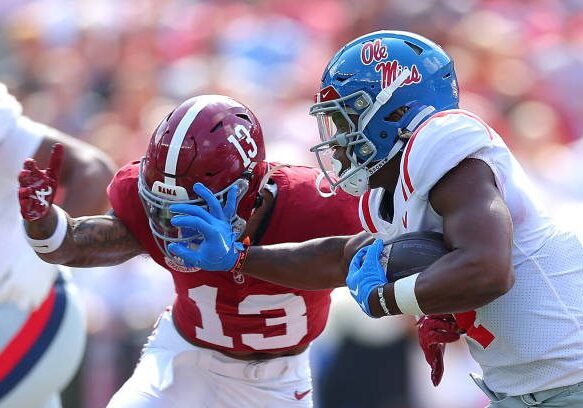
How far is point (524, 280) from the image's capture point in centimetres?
305

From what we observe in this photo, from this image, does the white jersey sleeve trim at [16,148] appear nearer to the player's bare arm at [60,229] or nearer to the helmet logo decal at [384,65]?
the player's bare arm at [60,229]

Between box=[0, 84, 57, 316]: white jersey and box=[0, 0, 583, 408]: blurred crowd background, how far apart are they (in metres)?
1.98

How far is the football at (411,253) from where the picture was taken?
9.59ft

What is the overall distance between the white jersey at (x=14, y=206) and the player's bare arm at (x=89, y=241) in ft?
1.88

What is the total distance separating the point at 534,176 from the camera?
675cm

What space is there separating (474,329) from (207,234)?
775mm

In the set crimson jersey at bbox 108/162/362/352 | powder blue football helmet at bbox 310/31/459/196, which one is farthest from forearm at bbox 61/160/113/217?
powder blue football helmet at bbox 310/31/459/196

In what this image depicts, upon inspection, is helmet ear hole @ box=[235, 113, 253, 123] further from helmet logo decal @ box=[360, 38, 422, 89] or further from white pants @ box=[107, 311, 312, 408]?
white pants @ box=[107, 311, 312, 408]

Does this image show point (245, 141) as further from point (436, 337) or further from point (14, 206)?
point (14, 206)

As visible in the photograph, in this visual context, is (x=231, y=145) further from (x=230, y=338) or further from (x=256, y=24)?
(x=256, y=24)

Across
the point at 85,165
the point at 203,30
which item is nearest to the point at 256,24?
the point at 203,30

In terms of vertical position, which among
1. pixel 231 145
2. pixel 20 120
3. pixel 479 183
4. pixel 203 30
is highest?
pixel 479 183

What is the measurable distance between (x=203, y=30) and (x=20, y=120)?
4.83 metres

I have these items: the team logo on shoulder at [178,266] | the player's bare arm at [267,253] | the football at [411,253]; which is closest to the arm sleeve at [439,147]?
the football at [411,253]
